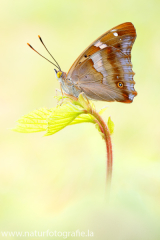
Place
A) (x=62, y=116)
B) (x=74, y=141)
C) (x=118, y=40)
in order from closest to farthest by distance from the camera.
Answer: (x=62, y=116), (x=118, y=40), (x=74, y=141)

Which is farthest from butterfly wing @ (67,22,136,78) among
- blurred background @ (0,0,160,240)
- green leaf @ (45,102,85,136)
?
green leaf @ (45,102,85,136)

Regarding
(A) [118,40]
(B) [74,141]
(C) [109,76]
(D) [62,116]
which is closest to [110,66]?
(C) [109,76]

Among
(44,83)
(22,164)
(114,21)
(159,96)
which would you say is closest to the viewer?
(22,164)

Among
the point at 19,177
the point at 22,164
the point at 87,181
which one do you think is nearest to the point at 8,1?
the point at 22,164

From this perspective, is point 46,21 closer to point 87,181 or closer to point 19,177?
point 19,177

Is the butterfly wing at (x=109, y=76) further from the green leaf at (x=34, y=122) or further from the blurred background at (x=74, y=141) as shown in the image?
the green leaf at (x=34, y=122)

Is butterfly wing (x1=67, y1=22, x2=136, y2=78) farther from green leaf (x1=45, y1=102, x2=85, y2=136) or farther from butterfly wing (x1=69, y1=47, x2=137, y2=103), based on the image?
green leaf (x1=45, y1=102, x2=85, y2=136)

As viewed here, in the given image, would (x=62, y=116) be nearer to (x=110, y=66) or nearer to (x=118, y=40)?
(x=110, y=66)
